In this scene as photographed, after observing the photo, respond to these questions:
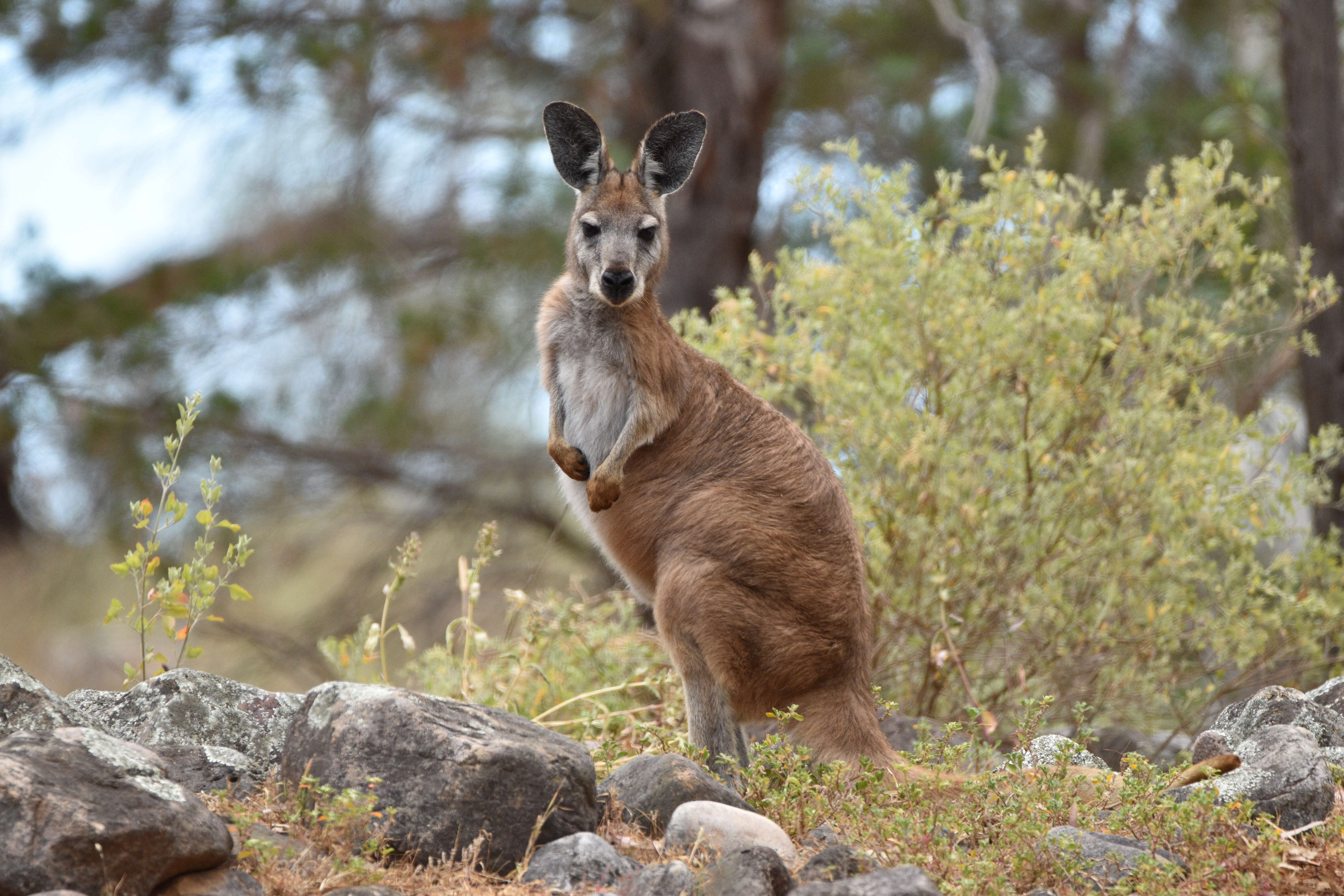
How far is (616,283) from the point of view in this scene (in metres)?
4.82

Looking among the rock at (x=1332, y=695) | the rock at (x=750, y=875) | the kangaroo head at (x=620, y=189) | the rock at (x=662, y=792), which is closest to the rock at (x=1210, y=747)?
the rock at (x=1332, y=695)

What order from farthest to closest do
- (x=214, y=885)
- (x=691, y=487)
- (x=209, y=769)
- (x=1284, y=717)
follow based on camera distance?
(x=691, y=487), (x=1284, y=717), (x=209, y=769), (x=214, y=885)

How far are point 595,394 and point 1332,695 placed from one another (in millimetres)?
3248

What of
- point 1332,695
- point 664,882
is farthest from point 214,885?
point 1332,695

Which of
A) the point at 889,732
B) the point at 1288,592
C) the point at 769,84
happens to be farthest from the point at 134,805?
the point at 769,84

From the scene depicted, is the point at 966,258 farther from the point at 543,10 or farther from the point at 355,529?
the point at 355,529

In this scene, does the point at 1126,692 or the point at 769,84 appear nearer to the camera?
the point at 1126,692

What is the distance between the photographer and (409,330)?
1072 centimetres

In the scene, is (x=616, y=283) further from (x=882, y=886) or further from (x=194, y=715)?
(x=882, y=886)

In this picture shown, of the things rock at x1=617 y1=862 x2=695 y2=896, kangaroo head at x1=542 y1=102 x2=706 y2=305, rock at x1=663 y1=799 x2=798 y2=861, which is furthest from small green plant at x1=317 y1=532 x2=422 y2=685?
rock at x1=617 y1=862 x2=695 y2=896

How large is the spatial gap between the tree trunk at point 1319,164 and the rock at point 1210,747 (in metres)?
4.57

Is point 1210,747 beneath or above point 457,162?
beneath

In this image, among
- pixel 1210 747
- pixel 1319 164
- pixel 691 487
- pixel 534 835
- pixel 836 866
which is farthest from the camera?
pixel 1319 164

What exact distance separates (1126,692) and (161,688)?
181 inches
